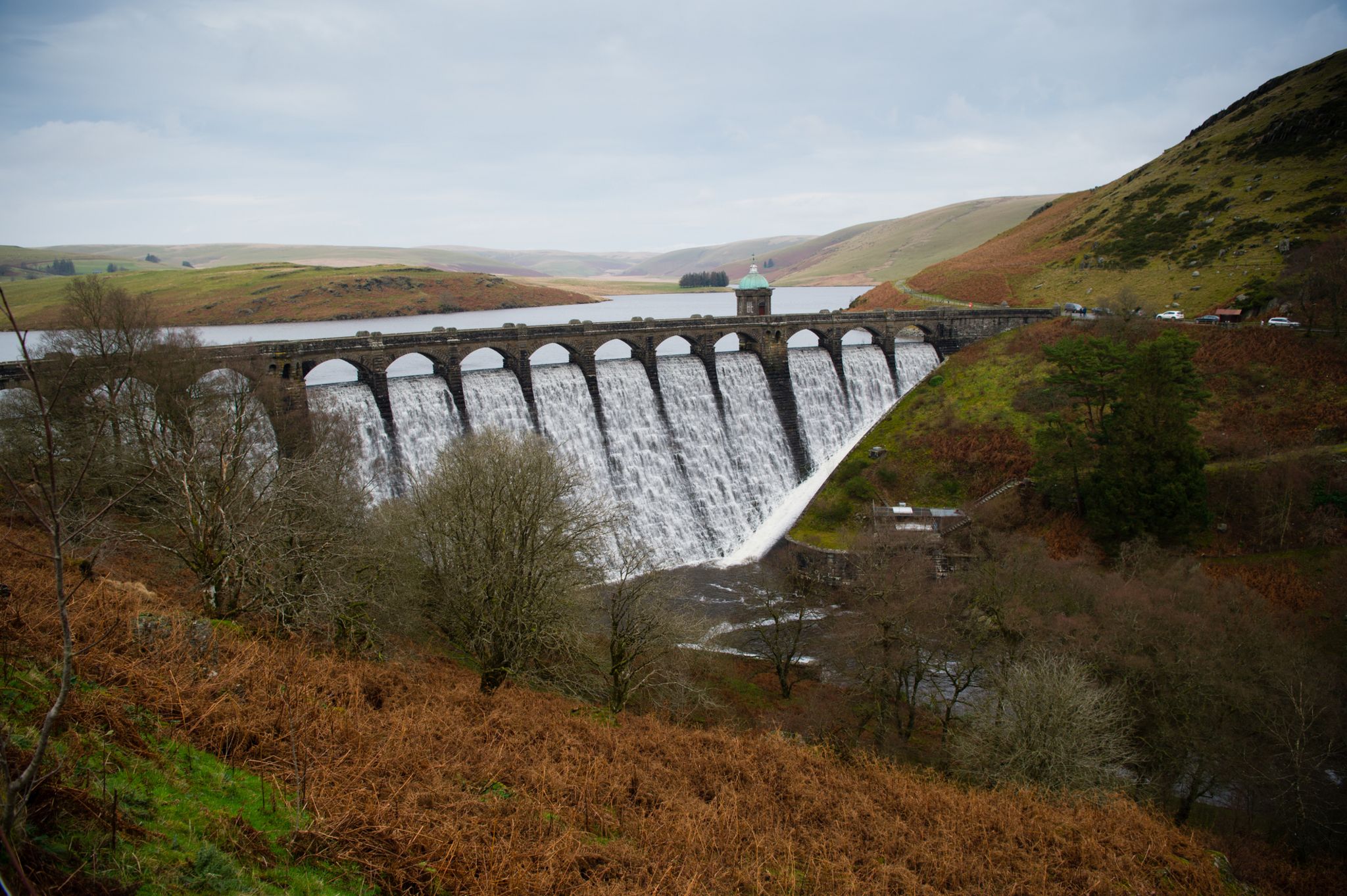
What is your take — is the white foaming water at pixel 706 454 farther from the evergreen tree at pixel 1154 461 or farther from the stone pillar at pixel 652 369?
the evergreen tree at pixel 1154 461

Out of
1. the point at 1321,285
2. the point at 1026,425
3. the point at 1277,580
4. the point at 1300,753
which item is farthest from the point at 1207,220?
the point at 1300,753

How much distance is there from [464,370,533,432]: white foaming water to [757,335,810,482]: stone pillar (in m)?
21.5

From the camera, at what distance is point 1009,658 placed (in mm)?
26781

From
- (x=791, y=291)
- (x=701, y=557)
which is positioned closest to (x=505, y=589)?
(x=701, y=557)

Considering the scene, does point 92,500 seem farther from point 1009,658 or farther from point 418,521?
point 1009,658

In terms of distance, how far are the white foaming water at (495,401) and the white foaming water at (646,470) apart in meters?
5.97

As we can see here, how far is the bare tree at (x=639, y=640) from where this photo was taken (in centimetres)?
2236

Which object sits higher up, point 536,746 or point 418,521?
point 418,521

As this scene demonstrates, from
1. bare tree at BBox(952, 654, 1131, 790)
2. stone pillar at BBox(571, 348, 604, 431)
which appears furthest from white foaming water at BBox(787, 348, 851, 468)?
bare tree at BBox(952, 654, 1131, 790)

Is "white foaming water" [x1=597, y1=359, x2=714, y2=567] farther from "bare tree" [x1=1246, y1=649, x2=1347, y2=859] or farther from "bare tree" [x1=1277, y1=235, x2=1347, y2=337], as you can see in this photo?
"bare tree" [x1=1277, y1=235, x2=1347, y2=337]

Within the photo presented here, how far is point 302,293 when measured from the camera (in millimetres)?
99000

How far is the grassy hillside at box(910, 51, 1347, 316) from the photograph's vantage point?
71.6m

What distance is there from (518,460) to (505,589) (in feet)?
20.5

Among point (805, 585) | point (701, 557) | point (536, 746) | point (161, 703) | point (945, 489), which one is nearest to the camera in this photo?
point (161, 703)
